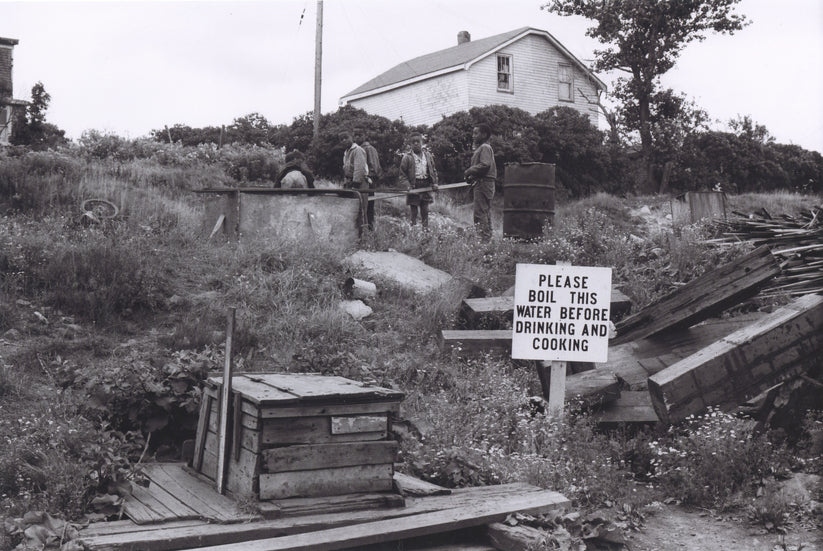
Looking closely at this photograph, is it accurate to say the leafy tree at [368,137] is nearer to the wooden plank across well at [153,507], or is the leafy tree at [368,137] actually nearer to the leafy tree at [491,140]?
the leafy tree at [491,140]

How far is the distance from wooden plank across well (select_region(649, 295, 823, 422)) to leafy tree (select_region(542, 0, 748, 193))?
23559mm

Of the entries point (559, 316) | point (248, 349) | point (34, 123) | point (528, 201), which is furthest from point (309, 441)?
point (34, 123)

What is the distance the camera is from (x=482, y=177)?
1439 centimetres

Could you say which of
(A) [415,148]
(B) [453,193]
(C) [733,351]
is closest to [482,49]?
(B) [453,193]

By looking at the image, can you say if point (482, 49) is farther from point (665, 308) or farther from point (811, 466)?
point (811, 466)

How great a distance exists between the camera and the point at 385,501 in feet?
15.7

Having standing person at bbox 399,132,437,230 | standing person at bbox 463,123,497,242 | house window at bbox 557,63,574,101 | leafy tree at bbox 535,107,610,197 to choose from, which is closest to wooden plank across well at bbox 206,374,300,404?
standing person at bbox 463,123,497,242

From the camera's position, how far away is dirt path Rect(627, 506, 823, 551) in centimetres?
503

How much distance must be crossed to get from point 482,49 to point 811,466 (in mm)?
29516

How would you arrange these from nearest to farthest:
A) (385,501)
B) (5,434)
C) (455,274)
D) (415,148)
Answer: (385,501), (5,434), (455,274), (415,148)

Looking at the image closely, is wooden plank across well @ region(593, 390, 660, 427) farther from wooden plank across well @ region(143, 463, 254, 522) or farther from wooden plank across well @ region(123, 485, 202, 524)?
wooden plank across well @ region(123, 485, 202, 524)

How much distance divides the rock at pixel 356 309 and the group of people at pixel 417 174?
3.36m

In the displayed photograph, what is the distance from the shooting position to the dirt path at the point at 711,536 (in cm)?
503

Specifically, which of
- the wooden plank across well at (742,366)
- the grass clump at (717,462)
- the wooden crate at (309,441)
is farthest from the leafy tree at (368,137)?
the wooden crate at (309,441)
